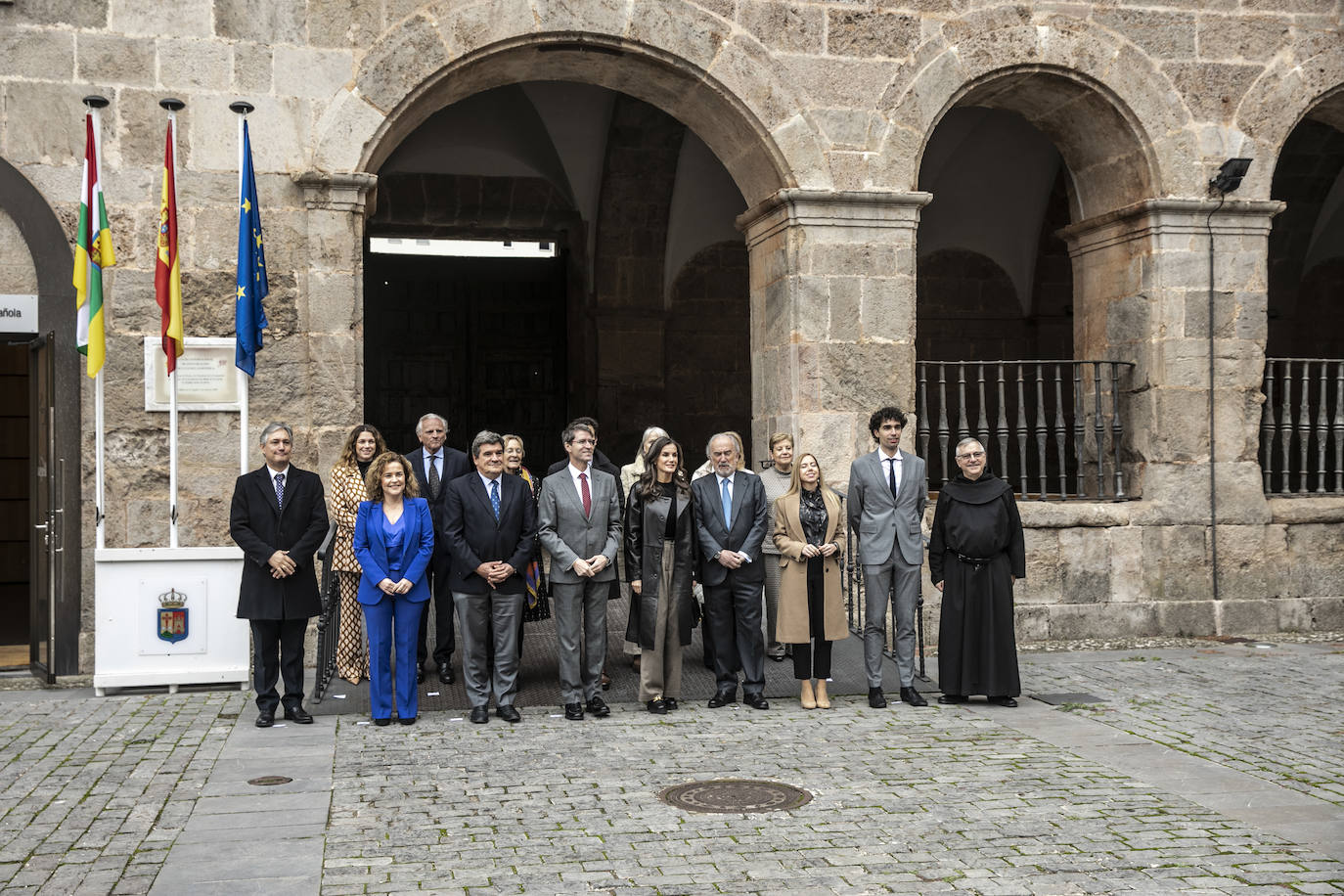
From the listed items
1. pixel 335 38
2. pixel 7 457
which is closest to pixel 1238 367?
pixel 335 38

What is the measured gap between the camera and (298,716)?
681 cm

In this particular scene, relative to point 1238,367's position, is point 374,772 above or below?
below

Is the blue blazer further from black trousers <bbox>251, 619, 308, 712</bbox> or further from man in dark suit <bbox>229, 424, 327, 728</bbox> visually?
black trousers <bbox>251, 619, 308, 712</bbox>

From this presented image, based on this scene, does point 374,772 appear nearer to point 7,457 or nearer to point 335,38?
point 335,38

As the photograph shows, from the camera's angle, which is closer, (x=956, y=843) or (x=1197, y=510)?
(x=956, y=843)

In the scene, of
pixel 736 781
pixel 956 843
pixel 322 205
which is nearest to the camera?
pixel 956 843

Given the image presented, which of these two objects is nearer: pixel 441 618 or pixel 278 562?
pixel 278 562

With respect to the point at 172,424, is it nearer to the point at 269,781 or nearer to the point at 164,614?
the point at 164,614

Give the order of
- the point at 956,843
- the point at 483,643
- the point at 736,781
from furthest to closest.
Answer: the point at 483,643 < the point at 736,781 < the point at 956,843

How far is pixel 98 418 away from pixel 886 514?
4.56 meters

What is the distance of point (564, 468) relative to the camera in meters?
7.33

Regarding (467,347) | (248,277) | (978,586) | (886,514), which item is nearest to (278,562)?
(248,277)

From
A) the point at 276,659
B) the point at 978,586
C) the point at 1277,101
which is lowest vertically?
the point at 276,659

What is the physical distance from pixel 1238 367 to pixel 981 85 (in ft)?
9.03
